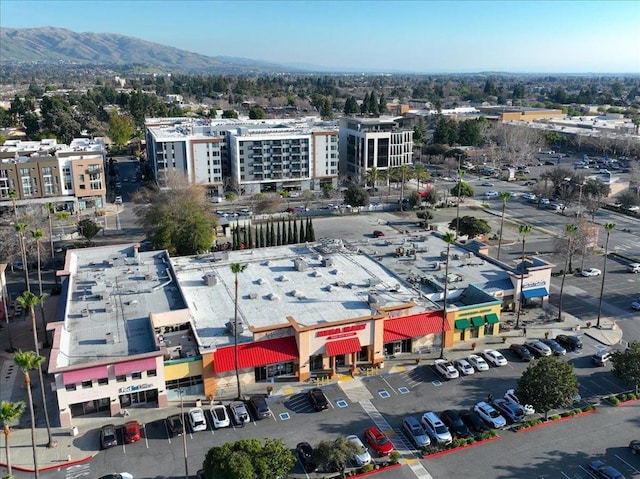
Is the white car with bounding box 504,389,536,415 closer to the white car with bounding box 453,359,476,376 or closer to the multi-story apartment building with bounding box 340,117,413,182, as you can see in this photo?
the white car with bounding box 453,359,476,376

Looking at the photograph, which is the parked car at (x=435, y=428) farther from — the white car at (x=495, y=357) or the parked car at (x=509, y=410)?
the white car at (x=495, y=357)

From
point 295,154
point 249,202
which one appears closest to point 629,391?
point 249,202

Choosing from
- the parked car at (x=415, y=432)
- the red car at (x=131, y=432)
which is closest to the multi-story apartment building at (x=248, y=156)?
the red car at (x=131, y=432)

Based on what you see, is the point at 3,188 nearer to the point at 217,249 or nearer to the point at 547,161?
the point at 217,249

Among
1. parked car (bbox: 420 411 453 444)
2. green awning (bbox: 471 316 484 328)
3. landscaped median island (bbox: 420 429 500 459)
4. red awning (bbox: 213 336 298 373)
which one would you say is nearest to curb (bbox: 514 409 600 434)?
landscaped median island (bbox: 420 429 500 459)

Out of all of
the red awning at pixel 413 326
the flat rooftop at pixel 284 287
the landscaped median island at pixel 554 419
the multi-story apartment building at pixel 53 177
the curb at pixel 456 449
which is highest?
the multi-story apartment building at pixel 53 177

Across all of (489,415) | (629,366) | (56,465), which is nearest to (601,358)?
(629,366)

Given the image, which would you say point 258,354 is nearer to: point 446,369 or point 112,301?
point 446,369
